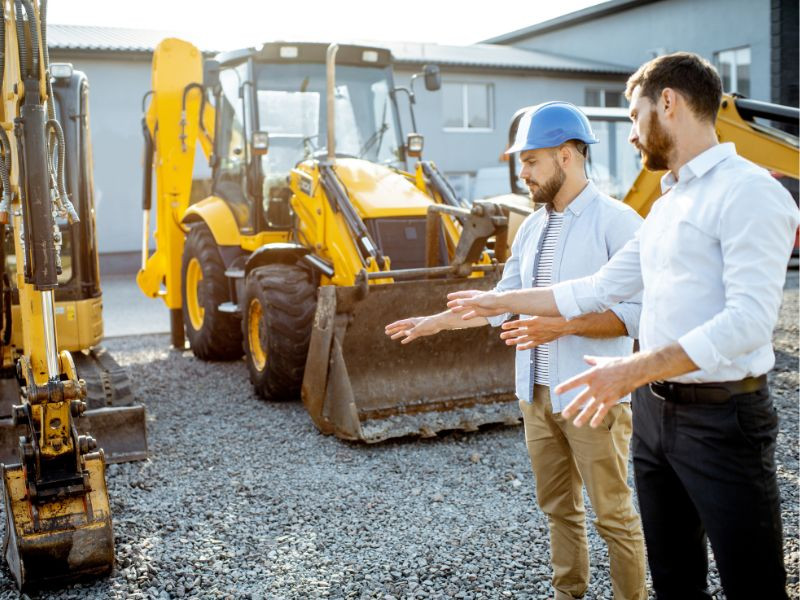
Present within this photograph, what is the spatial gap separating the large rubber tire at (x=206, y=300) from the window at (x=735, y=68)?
59.3 feet

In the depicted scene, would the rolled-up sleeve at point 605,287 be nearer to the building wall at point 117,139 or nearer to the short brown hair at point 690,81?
the short brown hair at point 690,81

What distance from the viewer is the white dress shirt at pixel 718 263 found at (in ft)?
6.64

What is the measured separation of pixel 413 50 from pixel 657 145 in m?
22.6

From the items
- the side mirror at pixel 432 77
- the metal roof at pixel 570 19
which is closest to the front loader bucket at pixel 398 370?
the side mirror at pixel 432 77

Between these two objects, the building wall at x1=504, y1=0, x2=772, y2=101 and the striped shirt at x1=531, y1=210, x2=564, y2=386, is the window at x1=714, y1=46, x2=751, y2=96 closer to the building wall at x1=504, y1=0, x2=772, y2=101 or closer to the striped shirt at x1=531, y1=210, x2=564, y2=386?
the building wall at x1=504, y1=0, x2=772, y2=101

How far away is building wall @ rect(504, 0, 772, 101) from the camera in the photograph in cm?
2239

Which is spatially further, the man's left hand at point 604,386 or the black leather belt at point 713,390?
the black leather belt at point 713,390

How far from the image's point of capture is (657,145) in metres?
2.28

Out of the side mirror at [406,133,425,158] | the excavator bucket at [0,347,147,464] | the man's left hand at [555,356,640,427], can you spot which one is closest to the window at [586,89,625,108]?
the side mirror at [406,133,425,158]

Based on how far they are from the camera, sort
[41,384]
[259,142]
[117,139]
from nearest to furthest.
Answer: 1. [41,384]
2. [259,142]
3. [117,139]

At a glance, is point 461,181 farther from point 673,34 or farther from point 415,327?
point 415,327

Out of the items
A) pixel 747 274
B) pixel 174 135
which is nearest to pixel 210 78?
pixel 174 135

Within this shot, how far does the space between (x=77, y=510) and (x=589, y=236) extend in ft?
7.97

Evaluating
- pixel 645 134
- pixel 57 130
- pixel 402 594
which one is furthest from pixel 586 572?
pixel 57 130
